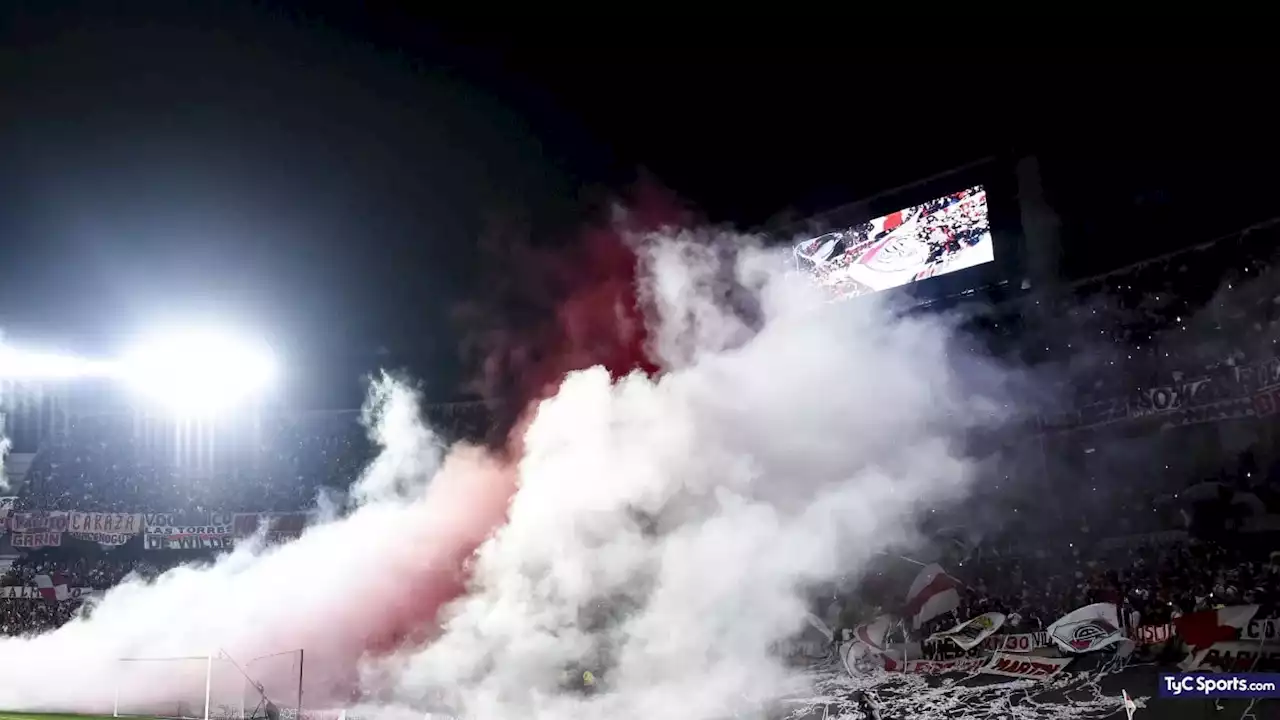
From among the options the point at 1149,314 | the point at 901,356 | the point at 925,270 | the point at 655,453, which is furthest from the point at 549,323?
the point at 1149,314

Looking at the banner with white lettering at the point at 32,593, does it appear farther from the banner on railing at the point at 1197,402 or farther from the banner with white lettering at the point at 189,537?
the banner on railing at the point at 1197,402

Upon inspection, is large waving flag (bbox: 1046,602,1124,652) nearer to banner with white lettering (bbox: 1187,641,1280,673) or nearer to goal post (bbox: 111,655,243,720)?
banner with white lettering (bbox: 1187,641,1280,673)

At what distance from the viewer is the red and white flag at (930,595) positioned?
1503 cm

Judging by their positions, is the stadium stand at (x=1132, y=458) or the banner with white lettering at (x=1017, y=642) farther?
the stadium stand at (x=1132, y=458)

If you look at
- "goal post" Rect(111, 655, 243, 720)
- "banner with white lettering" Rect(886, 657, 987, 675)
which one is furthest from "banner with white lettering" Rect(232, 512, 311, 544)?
"banner with white lettering" Rect(886, 657, 987, 675)

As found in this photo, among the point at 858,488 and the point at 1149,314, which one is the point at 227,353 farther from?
the point at 1149,314

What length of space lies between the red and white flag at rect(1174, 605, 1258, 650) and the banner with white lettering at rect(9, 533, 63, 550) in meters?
28.4

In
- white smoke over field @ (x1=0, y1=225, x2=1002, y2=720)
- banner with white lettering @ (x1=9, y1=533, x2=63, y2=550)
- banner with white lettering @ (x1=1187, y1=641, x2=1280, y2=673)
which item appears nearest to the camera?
banner with white lettering @ (x1=1187, y1=641, x2=1280, y2=673)

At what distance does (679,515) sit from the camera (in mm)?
12664

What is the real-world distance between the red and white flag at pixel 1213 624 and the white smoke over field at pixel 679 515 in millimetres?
3968

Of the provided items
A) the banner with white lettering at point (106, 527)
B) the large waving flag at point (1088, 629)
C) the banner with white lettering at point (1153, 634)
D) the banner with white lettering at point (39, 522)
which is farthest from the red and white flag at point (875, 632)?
the banner with white lettering at point (39, 522)

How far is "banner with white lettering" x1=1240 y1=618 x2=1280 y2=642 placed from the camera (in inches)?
448

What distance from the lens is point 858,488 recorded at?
13.2m

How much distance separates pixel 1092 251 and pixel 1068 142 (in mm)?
2530
